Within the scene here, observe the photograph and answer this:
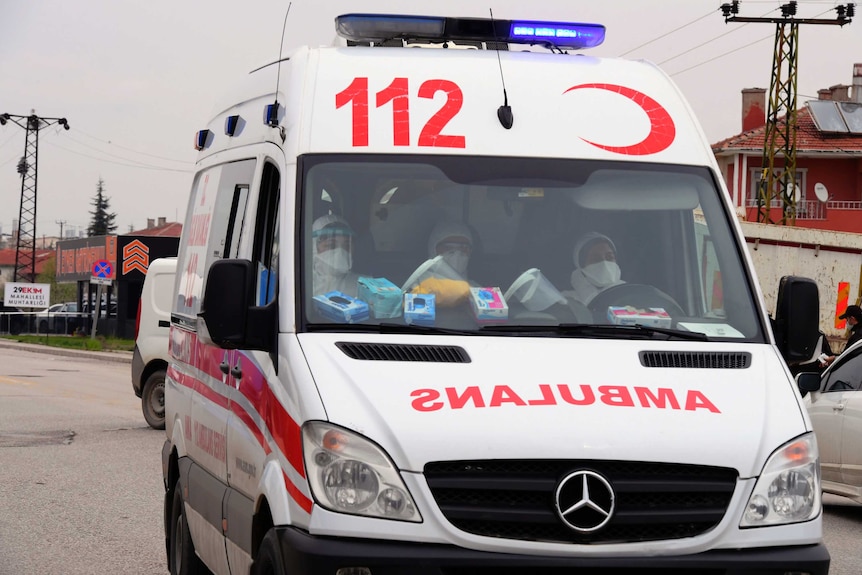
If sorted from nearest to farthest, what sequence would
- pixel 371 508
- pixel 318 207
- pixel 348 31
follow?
1. pixel 371 508
2. pixel 318 207
3. pixel 348 31

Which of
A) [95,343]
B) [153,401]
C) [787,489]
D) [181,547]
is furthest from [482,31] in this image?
[95,343]

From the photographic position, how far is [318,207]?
18.6ft

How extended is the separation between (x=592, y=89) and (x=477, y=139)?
610 millimetres

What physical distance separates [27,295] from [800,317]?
195ft

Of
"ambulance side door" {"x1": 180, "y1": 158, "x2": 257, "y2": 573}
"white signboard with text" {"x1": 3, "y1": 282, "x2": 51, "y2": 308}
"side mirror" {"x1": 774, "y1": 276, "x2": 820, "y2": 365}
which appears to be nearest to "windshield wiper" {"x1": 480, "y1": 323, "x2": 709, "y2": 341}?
"side mirror" {"x1": 774, "y1": 276, "x2": 820, "y2": 365}

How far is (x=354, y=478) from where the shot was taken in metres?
4.68

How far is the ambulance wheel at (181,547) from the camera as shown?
7.29 metres

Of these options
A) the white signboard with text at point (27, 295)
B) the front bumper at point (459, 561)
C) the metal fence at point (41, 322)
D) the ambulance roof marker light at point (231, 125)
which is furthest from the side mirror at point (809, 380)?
the white signboard with text at point (27, 295)

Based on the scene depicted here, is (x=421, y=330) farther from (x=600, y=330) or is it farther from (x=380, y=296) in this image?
(x=600, y=330)

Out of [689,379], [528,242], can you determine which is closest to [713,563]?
[689,379]

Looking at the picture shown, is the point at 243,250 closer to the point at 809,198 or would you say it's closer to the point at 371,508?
the point at 371,508

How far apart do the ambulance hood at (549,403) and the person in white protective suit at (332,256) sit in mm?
293

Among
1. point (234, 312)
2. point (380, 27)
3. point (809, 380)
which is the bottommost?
point (809, 380)

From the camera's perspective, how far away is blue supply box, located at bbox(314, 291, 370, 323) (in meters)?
5.37
